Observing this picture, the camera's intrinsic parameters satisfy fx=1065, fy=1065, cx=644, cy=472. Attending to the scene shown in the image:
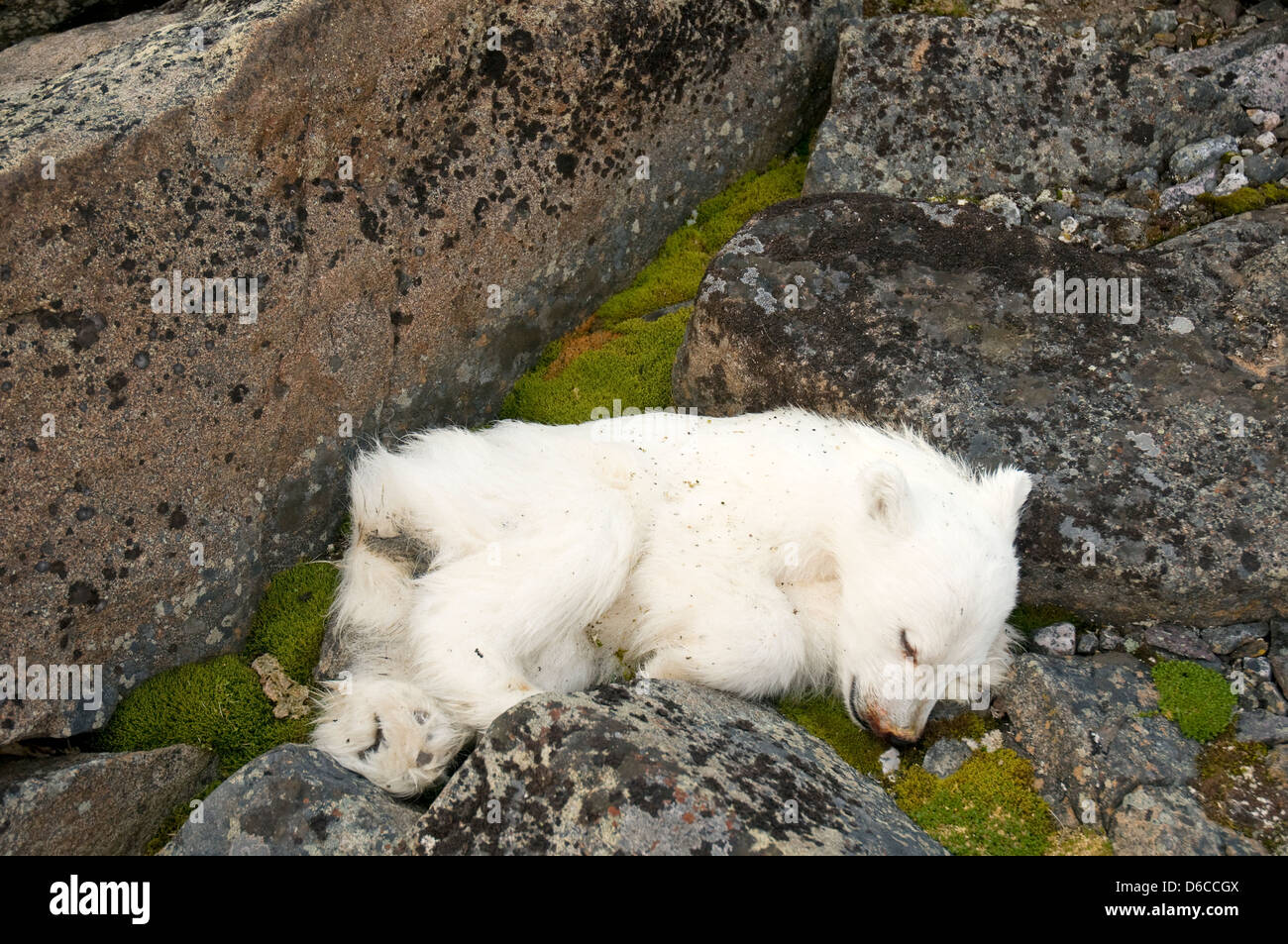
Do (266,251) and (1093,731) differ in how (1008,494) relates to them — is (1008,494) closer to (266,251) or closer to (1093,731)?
(1093,731)

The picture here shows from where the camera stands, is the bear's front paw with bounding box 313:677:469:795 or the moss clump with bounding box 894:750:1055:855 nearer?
the moss clump with bounding box 894:750:1055:855

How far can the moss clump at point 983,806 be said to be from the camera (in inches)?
192

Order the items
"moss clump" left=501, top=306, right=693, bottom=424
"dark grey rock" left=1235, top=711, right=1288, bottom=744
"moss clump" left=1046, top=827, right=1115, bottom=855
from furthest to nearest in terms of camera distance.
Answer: "moss clump" left=501, top=306, right=693, bottom=424, "dark grey rock" left=1235, top=711, right=1288, bottom=744, "moss clump" left=1046, top=827, right=1115, bottom=855

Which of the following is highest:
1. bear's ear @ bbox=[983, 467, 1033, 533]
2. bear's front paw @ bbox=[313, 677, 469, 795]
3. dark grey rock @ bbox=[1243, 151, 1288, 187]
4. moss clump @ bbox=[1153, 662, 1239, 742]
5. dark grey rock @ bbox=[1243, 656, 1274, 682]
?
dark grey rock @ bbox=[1243, 151, 1288, 187]

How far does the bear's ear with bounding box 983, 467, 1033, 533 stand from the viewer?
5.45 m

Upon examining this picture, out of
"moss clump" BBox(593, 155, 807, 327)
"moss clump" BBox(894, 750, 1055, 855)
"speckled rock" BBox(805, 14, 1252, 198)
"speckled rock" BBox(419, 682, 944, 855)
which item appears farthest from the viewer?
"speckled rock" BBox(805, 14, 1252, 198)

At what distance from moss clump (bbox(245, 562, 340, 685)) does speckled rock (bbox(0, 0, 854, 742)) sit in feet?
0.42

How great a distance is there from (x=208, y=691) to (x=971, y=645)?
3.97 metres

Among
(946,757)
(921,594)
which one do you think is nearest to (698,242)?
(921,594)

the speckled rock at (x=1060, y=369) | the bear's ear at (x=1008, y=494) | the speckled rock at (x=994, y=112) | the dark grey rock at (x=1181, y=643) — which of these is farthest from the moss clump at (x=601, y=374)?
the dark grey rock at (x=1181, y=643)

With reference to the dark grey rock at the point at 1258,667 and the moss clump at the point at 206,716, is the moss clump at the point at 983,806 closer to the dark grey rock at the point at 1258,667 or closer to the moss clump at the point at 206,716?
the dark grey rock at the point at 1258,667

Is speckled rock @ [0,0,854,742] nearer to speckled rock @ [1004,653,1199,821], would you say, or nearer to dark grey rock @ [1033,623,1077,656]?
dark grey rock @ [1033,623,1077,656]

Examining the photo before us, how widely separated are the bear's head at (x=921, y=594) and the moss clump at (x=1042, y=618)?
37 centimetres

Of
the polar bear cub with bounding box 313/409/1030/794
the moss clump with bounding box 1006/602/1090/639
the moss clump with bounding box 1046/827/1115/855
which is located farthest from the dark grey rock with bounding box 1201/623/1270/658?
the moss clump with bounding box 1046/827/1115/855
